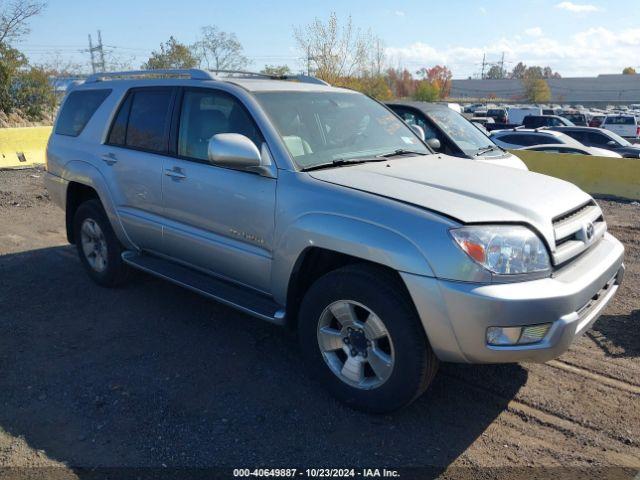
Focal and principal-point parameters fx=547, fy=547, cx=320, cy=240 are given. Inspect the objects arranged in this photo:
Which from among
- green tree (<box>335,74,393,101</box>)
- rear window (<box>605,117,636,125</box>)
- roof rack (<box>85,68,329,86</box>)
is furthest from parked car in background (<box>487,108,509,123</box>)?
roof rack (<box>85,68,329,86</box>)

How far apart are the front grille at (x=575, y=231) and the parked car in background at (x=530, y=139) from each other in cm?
1110

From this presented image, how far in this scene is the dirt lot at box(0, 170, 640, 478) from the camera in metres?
2.93

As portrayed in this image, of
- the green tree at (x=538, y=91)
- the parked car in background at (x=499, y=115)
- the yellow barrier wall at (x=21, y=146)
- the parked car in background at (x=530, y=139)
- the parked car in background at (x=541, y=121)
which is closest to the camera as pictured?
the yellow barrier wall at (x=21, y=146)

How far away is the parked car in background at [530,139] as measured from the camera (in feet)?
45.8

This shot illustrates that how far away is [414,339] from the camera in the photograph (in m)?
2.93

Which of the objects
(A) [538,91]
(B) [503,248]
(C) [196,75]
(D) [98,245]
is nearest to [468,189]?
(B) [503,248]

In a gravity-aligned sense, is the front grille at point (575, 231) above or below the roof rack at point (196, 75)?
below

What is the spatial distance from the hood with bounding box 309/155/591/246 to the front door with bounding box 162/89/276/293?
508mm

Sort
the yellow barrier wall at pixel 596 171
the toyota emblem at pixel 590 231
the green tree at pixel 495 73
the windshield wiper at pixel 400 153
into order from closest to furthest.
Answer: the toyota emblem at pixel 590 231 → the windshield wiper at pixel 400 153 → the yellow barrier wall at pixel 596 171 → the green tree at pixel 495 73

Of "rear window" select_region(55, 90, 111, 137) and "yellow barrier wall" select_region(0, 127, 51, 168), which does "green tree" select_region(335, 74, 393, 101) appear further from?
"rear window" select_region(55, 90, 111, 137)

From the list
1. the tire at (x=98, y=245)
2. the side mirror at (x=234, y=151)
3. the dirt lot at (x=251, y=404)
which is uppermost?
the side mirror at (x=234, y=151)

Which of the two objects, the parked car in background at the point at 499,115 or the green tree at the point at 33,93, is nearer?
the green tree at the point at 33,93

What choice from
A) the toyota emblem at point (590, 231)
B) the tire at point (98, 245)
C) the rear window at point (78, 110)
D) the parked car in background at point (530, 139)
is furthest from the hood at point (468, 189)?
the parked car in background at point (530, 139)

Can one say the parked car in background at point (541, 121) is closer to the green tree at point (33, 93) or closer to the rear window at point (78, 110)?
the green tree at point (33, 93)
